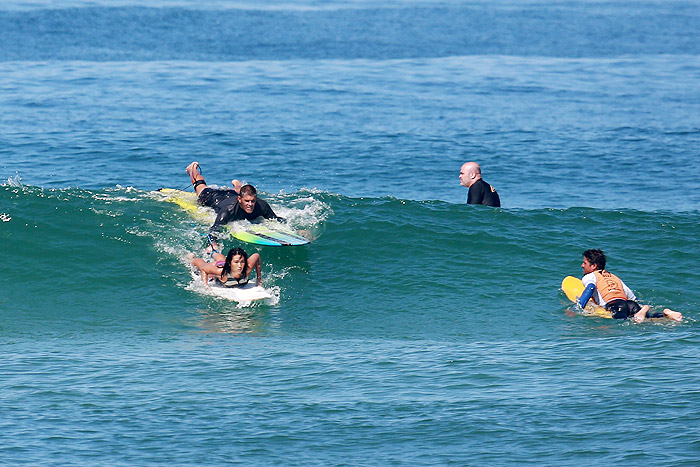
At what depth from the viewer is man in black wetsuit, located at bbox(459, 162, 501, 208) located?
1798 centimetres

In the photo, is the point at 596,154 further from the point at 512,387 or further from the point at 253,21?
the point at 253,21

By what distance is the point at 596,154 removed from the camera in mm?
31094

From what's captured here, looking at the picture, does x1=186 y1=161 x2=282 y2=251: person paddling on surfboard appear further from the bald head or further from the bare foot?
the bare foot

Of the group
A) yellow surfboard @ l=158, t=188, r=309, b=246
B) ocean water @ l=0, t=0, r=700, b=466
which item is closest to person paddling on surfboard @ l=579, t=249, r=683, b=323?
ocean water @ l=0, t=0, r=700, b=466

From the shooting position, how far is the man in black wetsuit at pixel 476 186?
59.0 ft

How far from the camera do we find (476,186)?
18.3 metres

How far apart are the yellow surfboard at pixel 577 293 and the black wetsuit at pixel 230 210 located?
5188 millimetres

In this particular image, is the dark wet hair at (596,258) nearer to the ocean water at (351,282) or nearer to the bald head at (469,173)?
the ocean water at (351,282)

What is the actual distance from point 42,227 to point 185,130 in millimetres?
15496

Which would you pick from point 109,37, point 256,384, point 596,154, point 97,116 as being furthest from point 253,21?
point 256,384

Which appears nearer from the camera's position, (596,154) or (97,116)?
(596,154)

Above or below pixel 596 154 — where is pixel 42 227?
below

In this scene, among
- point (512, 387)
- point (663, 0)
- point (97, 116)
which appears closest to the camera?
point (512, 387)

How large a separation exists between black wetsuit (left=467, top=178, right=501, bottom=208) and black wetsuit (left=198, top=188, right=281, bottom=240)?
3796 mm
